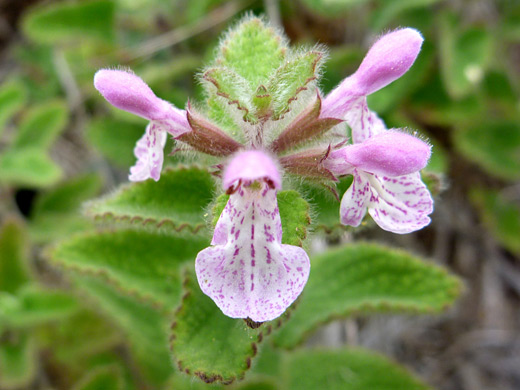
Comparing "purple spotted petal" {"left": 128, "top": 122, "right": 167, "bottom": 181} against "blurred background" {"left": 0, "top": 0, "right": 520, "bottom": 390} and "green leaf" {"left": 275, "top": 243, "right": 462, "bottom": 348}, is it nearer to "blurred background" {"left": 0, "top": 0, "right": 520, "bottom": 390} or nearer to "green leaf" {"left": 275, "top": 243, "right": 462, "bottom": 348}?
"green leaf" {"left": 275, "top": 243, "right": 462, "bottom": 348}

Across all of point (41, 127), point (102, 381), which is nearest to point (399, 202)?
point (102, 381)

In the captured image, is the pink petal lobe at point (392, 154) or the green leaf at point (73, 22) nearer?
the pink petal lobe at point (392, 154)

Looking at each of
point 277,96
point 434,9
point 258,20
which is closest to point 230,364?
point 277,96

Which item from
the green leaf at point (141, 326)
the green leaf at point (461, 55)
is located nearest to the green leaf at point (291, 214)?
the green leaf at point (141, 326)

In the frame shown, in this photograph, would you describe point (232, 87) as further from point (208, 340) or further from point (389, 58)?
point (208, 340)

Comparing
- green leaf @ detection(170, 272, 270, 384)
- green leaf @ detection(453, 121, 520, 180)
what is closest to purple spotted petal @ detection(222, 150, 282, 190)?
green leaf @ detection(170, 272, 270, 384)

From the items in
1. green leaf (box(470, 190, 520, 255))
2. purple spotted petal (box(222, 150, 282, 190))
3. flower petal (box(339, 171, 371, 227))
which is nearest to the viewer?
purple spotted petal (box(222, 150, 282, 190))

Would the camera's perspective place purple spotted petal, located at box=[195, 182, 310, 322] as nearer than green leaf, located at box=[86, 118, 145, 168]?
Yes

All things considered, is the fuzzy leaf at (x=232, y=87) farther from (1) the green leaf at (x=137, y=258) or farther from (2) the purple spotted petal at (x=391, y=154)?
(1) the green leaf at (x=137, y=258)
